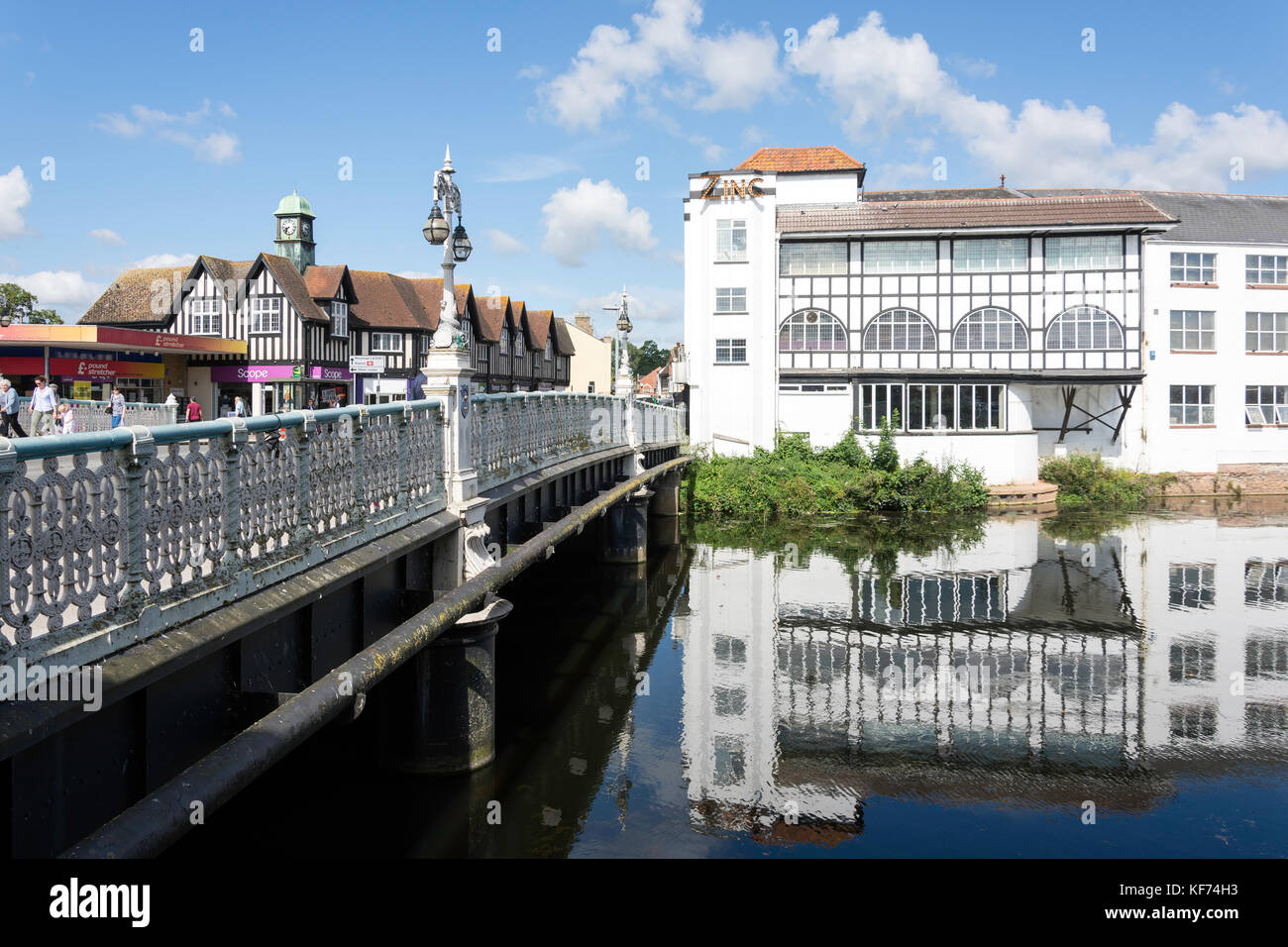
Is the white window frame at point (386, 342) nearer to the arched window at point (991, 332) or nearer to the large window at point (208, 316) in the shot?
the large window at point (208, 316)

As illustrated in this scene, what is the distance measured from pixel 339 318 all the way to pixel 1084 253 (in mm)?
30836

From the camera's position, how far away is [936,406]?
36062mm

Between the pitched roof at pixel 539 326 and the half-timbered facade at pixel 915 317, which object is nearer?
the half-timbered facade at pixel 915 317

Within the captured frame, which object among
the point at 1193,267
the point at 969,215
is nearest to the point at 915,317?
the point at 969,215

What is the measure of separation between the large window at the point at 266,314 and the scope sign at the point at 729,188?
1836cm

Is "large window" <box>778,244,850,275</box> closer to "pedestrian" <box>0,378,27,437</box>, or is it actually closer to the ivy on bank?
the ivy on bank

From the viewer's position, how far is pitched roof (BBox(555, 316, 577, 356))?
69.9 metres

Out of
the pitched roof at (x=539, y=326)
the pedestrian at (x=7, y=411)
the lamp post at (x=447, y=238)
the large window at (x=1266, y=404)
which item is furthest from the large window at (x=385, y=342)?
the lamp post at (x=447, y=238)

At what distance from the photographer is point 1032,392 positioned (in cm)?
3788

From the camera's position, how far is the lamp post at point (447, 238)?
368 inches

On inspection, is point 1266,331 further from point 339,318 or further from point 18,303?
point 18,303

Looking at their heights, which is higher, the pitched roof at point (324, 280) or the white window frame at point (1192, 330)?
the pitched roof at point (324, 280)
